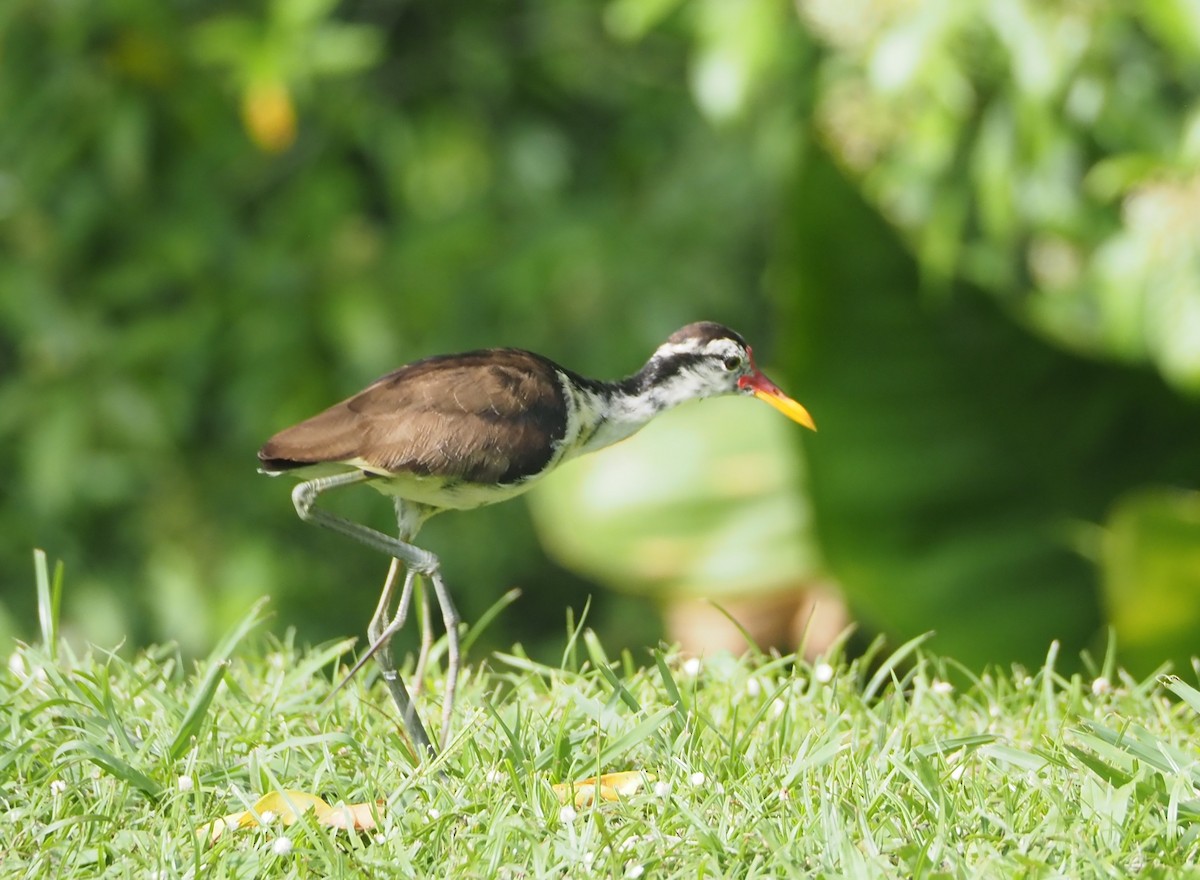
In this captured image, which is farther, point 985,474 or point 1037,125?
point 985,474

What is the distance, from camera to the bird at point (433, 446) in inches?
120

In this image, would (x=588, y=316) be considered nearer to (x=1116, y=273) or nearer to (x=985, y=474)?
(x=985, y=474)

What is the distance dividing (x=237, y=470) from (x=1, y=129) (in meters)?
1.70

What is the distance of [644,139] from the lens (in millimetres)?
8281

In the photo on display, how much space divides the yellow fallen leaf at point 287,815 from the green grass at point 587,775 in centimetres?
2

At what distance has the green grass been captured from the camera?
8.96 ft

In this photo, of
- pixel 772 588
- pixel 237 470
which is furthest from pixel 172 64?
pixel 772 588

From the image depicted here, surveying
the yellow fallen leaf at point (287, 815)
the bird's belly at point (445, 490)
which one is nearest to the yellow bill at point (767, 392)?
the bird's belly at point (445, 490)

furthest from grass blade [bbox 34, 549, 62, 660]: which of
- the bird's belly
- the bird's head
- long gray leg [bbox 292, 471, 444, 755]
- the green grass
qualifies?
the bird's head

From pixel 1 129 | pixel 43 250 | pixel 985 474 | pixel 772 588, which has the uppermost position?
pixel 1 129

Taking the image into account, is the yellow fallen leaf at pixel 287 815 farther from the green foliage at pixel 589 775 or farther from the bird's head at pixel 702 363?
the bird's head at pixel 702 363

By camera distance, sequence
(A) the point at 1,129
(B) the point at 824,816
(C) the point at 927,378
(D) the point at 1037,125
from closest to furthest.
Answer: (B) the point at 824,816 < (D) the point at 1037,125 < (C) the point at 927,378 < (A) the point at 1,129

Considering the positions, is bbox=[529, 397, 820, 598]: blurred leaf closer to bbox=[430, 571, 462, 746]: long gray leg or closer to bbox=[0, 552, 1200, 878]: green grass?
bbox=[0, 552, 1200, 878]: green grass

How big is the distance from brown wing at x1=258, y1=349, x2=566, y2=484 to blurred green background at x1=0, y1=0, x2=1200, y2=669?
7.16 ft
